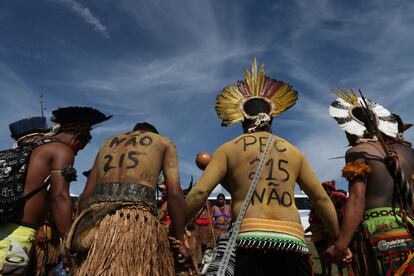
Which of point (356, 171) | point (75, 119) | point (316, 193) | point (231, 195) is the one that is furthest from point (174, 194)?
point (356, 171)

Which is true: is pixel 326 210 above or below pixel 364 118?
below

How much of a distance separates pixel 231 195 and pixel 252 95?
4.06 feet

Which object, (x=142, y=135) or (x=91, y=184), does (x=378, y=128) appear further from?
(x=91, y=184)

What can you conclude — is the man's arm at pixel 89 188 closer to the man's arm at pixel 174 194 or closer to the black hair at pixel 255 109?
the man's arm at pixel 174 194

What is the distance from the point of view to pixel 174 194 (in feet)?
13.3

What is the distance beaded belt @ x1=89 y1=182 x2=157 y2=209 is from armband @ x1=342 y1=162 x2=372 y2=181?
201 cm

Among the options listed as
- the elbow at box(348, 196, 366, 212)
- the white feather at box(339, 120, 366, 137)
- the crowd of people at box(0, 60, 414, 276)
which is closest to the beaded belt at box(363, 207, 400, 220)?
the crowd of people at box(0, 60, 414, 276)

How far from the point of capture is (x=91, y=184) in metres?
4.32

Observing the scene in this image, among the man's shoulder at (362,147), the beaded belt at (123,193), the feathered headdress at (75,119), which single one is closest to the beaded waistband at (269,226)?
the beaded belt at (123,193)

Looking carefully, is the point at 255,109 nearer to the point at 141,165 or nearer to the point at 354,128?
the point at 141,165

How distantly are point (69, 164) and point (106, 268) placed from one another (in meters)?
1.18

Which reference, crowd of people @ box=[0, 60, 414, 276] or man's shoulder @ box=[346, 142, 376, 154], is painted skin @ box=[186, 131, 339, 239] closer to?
crowd of people @ box=[0, 60, 414, 276]

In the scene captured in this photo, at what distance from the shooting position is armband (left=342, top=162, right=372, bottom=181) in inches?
175

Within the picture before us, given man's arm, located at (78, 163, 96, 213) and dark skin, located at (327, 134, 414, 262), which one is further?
man's arm, located at (78, 163, 96, 213)
